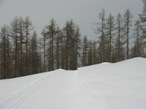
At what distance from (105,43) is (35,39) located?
17.4 m

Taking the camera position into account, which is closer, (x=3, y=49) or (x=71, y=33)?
(x=3, y=49)

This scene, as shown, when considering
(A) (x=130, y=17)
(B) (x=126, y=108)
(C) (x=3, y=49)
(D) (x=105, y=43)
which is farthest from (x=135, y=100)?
(A) (x=130, y=17)

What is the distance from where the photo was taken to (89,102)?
7.00 m

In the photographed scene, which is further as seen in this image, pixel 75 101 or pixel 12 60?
pixel 12 60

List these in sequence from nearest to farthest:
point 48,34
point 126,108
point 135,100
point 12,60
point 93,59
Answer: point 126,108, point 135,100, point 12,60, point 48,34, point 93,59

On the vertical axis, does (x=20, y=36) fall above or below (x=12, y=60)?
above

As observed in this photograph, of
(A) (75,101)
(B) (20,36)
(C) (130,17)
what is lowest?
(A) (75,101)

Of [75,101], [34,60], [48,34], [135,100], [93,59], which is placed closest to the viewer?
[135,100]

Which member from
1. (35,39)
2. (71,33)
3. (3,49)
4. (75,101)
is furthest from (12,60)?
(75,101)

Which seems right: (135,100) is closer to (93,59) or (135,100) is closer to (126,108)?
(126,108)

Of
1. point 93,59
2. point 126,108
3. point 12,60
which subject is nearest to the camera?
point 126,108

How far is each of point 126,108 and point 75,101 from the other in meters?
2.07

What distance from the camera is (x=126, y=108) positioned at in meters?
6.03

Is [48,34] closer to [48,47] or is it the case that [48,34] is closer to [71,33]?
[48,47]
